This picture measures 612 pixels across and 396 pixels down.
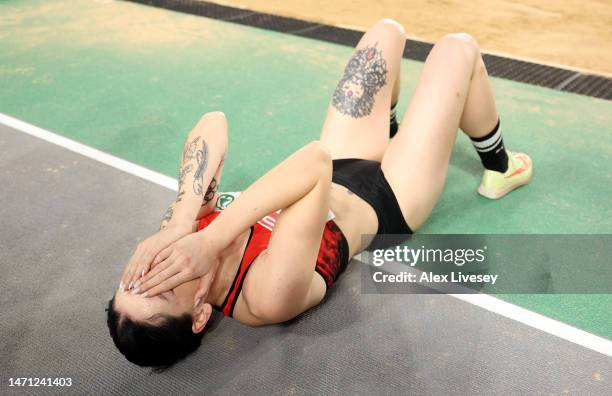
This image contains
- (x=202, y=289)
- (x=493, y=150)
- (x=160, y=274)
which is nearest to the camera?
(x=160, y=274)

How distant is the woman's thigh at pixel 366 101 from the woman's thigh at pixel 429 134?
162 mm

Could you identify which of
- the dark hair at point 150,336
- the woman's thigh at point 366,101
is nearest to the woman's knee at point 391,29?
the woman's thigh at point 366,101

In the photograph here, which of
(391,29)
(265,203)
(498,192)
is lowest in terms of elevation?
(498,192)

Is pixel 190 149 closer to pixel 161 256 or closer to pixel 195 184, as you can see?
pixel 195 184

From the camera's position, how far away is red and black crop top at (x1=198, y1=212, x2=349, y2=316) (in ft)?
5.39

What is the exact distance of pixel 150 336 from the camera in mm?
1424

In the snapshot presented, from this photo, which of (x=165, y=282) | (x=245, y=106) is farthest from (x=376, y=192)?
(x=245, y=106)

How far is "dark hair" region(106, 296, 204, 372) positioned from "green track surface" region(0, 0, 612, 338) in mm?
1076

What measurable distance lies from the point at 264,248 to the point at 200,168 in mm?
356

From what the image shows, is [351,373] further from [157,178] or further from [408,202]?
[157,178]

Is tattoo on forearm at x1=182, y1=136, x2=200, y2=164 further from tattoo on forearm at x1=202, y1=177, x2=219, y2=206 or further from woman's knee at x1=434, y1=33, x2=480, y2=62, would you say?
woman's knee at x1=434, y1=33, x2=480, y2=62

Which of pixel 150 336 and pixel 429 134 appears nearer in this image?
pixel 150 336

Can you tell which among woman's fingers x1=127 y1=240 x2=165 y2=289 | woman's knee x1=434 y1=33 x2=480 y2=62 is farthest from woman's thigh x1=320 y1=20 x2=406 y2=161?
woman's fingers x1=127 y1=240 x2=165 y2=289

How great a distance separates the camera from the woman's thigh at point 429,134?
1975mm
